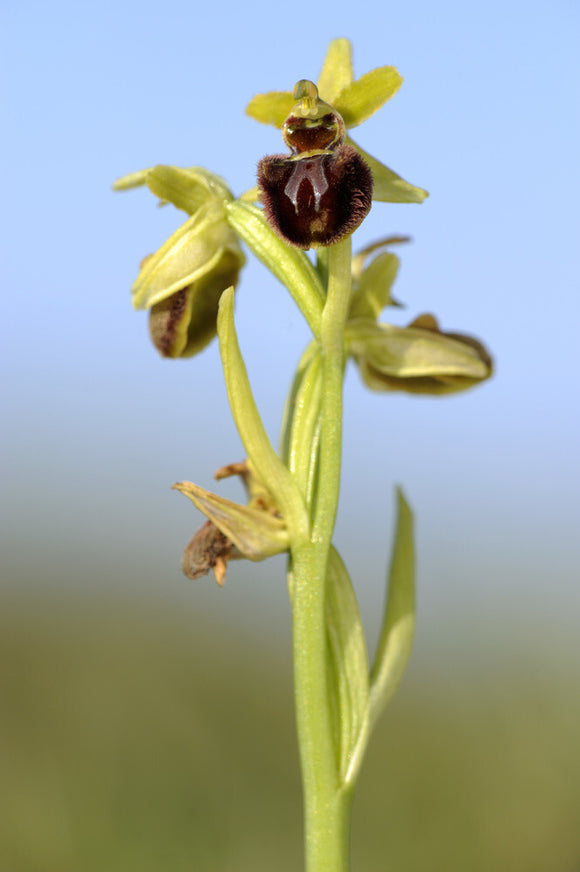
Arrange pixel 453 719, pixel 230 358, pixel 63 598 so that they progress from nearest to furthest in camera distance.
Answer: pixel 230 358
pixel 453 719
pixel 63 598

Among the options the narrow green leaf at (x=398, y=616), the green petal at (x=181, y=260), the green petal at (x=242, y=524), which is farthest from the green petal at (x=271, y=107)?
the narrow green leaf at (x=398, y=616)

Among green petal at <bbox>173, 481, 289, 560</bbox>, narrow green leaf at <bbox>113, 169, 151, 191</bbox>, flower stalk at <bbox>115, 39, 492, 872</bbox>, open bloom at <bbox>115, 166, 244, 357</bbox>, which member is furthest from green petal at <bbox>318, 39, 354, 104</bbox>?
A: green petal at <bbox>173, 481, 289, 560</bbox>

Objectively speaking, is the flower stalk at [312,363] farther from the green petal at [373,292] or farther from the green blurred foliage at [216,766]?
the green blurred foliage at [216,766]

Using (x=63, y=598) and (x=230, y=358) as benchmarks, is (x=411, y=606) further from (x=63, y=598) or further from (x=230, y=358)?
(x=63, y=598)

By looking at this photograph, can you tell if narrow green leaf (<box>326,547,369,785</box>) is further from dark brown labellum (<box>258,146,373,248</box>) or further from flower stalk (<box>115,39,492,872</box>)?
dark brown labellum (<box>258,146,373,248</box>)

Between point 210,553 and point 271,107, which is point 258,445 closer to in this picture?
point 210,553

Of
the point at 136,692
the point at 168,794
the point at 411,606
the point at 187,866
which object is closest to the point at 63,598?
the point at 136,692
